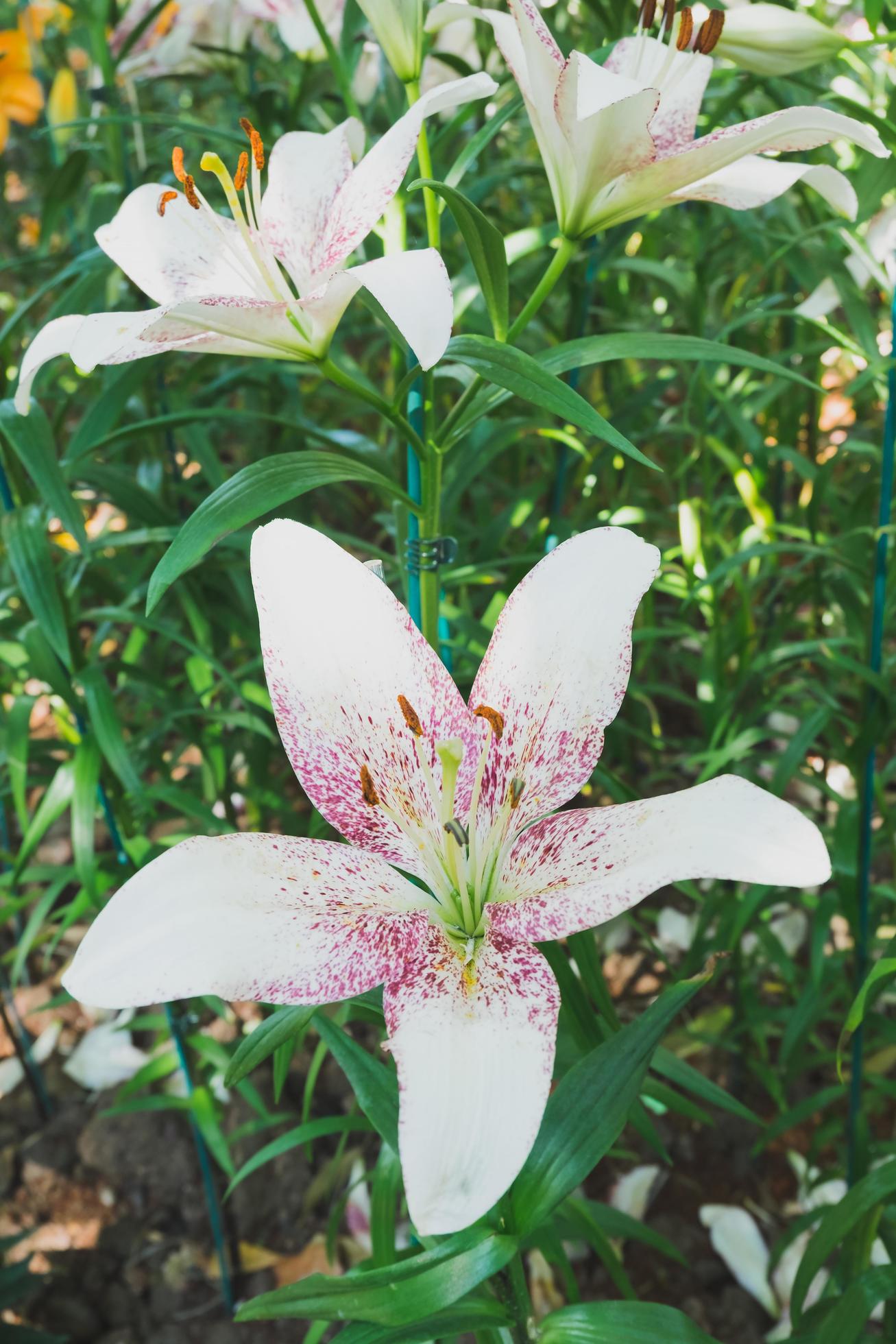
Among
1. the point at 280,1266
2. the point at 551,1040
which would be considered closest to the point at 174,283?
the point at 551,1040

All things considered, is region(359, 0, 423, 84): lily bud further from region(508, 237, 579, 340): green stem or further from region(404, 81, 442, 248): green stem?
region(508, 237, 579, 340): green stem

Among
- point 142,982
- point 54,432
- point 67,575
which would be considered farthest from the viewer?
point 67,575

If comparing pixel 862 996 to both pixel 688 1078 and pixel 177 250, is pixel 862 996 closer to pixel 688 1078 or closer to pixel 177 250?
pixel 688 1078

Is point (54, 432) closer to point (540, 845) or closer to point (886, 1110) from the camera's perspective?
point (540, 845)

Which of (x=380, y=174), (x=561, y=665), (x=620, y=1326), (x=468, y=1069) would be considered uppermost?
(x=380, y=174)

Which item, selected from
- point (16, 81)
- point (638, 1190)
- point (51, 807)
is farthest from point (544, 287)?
point (16, 81)

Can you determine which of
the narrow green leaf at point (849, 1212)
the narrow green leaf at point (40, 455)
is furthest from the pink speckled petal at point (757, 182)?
the narrow green leaf at point (849, 1212)
